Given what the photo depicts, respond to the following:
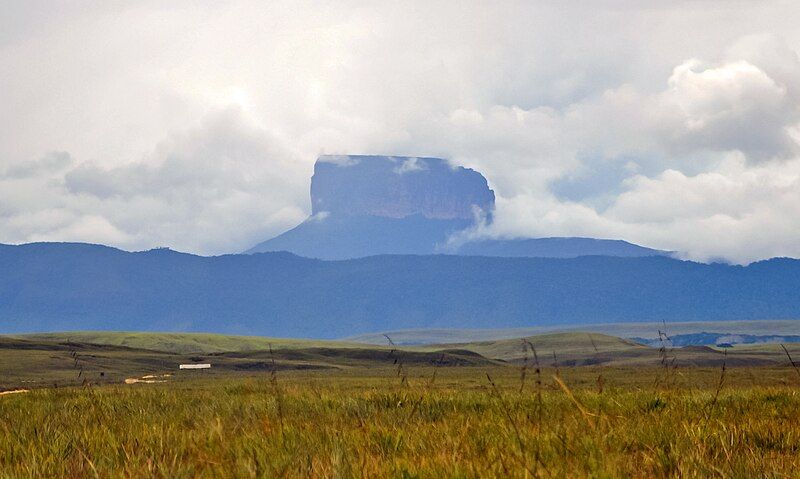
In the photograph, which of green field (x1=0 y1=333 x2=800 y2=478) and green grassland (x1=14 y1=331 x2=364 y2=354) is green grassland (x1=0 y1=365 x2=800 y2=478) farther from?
green grassland (x1=14 y1=331 x2=364 y2=354)

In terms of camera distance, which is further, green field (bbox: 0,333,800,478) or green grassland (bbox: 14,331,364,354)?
green grassland (bbox: 14,331,364,354)

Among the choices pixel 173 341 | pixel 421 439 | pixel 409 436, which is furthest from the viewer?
pixel 173 341

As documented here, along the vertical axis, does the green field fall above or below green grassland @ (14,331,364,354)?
above

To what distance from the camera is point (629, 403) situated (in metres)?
10.1

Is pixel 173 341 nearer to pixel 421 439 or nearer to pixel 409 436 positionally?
pixel 409 436

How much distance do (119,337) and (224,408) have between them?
518 feet

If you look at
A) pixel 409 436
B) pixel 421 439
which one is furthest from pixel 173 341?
pixel 421 439

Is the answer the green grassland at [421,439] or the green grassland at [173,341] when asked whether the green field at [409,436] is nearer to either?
the green grassland at [421,439]

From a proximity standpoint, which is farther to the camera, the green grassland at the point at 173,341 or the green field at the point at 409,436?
the green grassland at the point at 173,341

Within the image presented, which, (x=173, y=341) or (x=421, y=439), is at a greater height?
(x=421, y=439)

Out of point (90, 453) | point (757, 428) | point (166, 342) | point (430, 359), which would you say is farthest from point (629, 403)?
point (166, 342)

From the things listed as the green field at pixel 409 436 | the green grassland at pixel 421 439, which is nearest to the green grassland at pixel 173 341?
the green field at pixel 409 436

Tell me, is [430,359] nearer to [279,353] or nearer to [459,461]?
[279,353]

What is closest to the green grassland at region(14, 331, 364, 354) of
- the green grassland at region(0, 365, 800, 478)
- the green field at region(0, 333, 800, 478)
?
the green field at region(0, 333, 800, 478)
